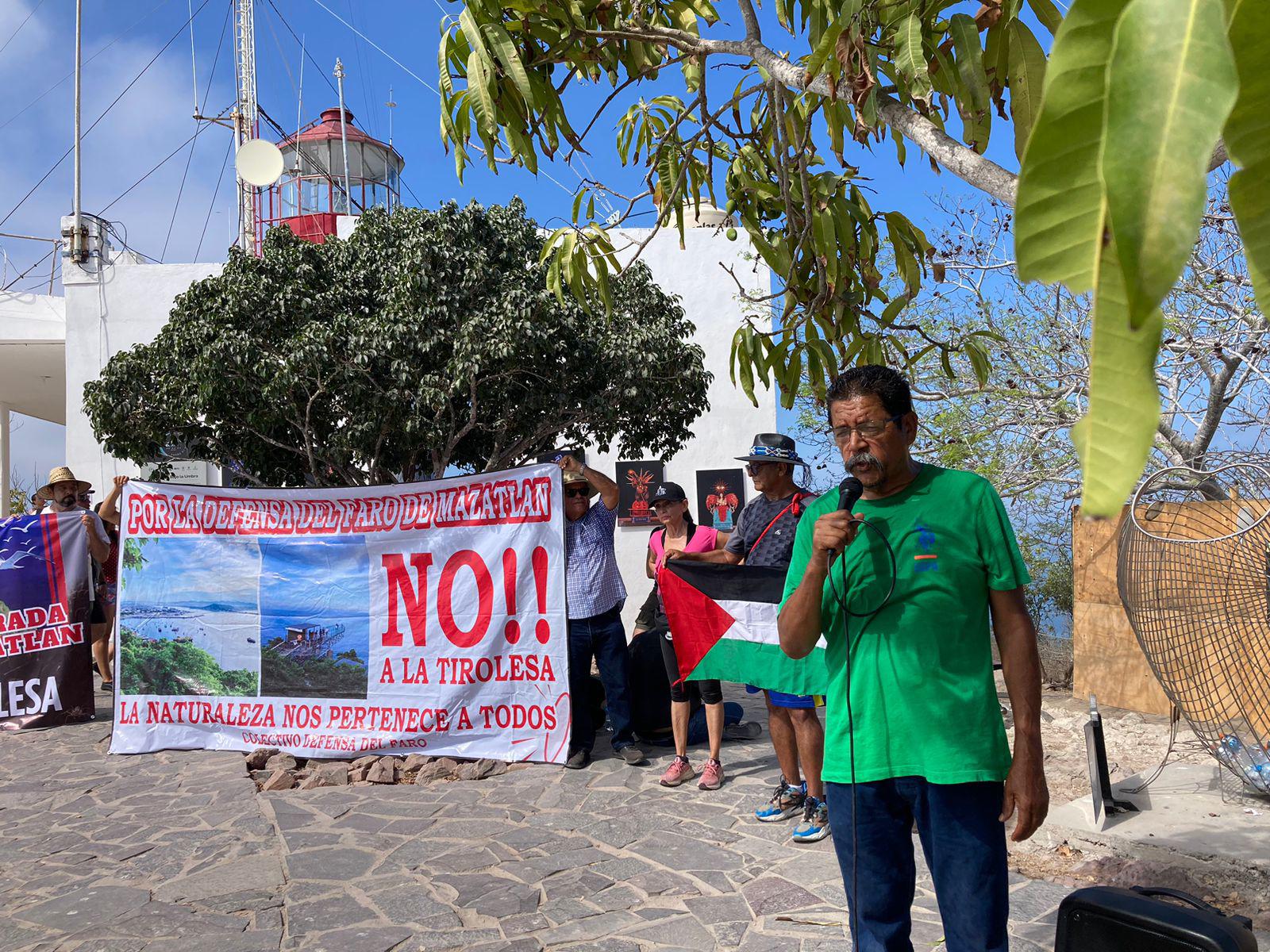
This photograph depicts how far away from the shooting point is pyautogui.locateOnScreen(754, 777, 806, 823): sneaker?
556 centimetres

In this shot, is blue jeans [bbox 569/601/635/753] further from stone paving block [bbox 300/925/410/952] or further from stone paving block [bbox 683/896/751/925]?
stone paving block [bbox 300/925/410/952]

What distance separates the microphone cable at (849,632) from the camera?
8.75ft

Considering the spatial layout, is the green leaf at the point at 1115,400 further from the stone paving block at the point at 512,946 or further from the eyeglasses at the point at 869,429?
the stone paving block at the point at 512,946

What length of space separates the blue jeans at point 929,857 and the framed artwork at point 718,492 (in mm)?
12283

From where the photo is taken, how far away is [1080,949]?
2.69 m

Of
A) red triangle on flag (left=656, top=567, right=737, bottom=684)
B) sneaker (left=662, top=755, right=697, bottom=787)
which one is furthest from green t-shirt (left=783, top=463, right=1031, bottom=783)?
sneaker (left=662, top=755, right=697, bottom=787)

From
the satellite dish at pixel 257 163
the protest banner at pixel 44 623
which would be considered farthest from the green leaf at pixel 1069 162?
the satellite dish at pixel 257 163

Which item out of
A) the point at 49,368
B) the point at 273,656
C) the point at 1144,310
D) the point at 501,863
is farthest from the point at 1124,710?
the point at 49,368

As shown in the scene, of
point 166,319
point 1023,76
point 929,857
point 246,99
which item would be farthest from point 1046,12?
point 246,99

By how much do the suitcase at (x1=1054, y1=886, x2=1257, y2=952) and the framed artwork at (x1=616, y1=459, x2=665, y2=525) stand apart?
480 inches

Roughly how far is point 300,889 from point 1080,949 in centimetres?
346

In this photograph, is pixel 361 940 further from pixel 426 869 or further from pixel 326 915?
pixel 426 869

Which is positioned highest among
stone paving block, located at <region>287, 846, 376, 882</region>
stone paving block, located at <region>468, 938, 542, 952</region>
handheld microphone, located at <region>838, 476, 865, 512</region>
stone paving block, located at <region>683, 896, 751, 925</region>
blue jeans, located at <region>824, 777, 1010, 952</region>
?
handheld microphone, located at <region>838, 476, 865, 512</region>

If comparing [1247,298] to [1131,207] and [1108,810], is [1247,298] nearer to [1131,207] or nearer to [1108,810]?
[1108,810]
